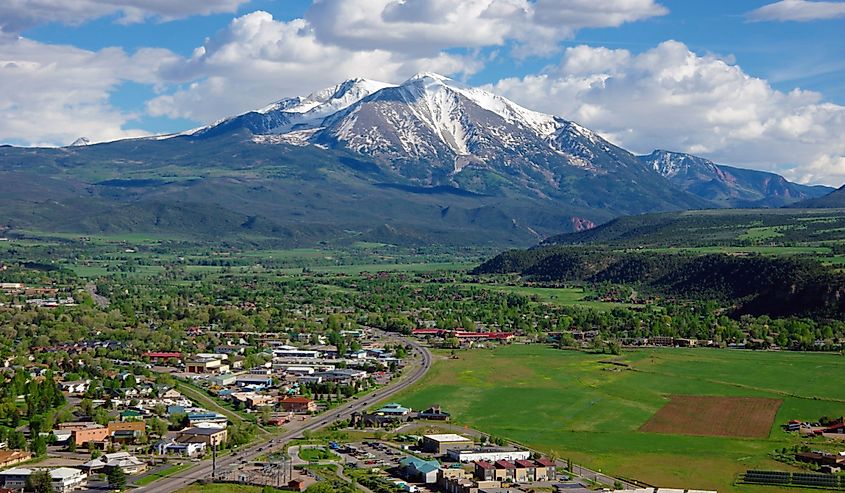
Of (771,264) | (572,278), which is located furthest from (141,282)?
(771,264)

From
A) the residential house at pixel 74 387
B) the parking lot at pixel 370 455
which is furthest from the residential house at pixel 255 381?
the parking lot at pixel 370 455

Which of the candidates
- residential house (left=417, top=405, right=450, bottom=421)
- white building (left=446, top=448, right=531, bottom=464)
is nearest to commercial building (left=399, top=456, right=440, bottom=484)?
white building (left=446, top=448, right=531, bottom=464)

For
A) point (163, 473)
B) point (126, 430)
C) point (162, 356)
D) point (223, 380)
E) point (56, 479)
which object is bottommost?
point (163, 473)

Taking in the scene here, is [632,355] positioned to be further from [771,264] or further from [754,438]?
[771,264]

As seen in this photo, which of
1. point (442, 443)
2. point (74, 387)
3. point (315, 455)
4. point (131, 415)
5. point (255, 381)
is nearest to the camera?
point (315, 455)

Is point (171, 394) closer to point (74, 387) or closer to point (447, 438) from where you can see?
point (74, 387)

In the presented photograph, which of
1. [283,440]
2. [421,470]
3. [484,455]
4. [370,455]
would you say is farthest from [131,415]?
[484,455]
